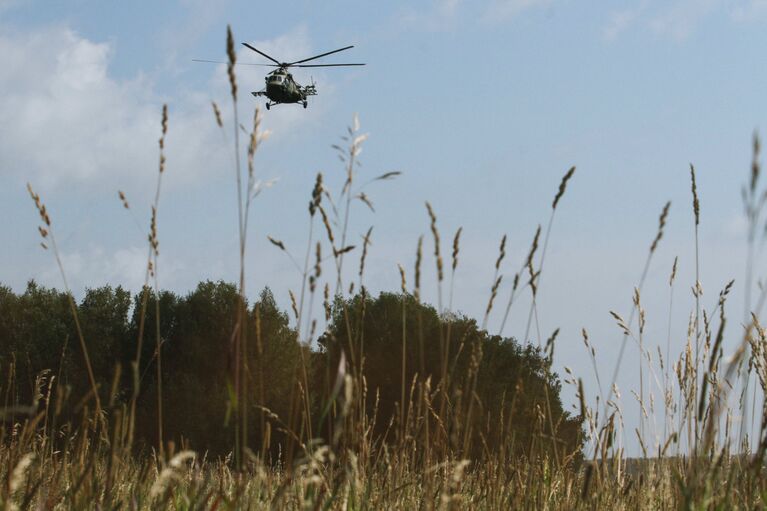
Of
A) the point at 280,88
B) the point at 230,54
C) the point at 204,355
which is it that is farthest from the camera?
the point at 280,88

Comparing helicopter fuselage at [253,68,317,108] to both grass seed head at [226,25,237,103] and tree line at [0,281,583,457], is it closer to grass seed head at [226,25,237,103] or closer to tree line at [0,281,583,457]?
tree line at [0,281,583,457]

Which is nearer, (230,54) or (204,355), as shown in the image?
(230,54)

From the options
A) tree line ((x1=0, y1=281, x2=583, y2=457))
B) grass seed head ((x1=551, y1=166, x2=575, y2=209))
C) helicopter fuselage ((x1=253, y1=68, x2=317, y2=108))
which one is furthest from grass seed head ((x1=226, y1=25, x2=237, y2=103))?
helicopter fuselage ((x1=253, y1=68, x2=317, y2=108))

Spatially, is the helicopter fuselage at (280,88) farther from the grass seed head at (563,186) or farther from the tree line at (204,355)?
the grass seed head at (563,186)

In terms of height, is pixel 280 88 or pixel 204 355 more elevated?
pixel 280 88

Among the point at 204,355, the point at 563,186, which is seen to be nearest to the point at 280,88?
the point at 204,355

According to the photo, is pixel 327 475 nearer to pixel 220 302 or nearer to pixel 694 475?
pixel 694 475

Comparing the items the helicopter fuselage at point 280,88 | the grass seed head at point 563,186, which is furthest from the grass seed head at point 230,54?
the helicopter fuselage at point 280,88

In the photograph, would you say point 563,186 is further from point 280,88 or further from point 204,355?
point 280,88

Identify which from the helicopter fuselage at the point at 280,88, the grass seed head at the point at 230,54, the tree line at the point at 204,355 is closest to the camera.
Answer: the grass seed head at the point at 230,54

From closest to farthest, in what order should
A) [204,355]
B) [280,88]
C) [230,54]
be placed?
[230,54] < [204,355] < [280,88]

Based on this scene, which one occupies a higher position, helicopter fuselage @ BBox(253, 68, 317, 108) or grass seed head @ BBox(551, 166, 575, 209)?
helicopter fuselage @ BBox(253, 68, 317, 108)

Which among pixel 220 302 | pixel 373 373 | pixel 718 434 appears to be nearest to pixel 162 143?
pixel 718 434

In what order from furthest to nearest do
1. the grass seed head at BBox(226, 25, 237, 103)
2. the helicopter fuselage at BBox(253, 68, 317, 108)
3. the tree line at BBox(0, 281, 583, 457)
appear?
the helicopter fuselage at BBox(253, 68, 317, 108), the tree line at BBox(0, 281, 583, 457), the grass seed head at BBox(226, 25, 237, 103)
